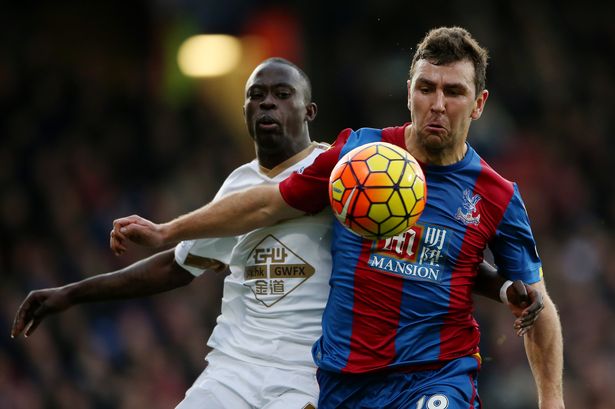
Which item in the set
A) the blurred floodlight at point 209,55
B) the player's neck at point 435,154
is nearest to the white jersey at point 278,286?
the player's neck at point 435,154

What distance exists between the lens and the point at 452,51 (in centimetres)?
505

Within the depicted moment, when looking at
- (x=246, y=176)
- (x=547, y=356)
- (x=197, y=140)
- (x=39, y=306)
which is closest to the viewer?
(x=547, y=356)

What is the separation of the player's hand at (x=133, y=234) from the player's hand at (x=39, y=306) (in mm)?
1006

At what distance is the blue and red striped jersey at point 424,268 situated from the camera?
16.3 ft

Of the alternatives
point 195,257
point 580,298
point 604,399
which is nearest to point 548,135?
point 580,298

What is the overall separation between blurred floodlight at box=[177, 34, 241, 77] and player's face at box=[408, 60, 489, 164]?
10298mm

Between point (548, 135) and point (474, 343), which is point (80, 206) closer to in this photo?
point (548, 135)

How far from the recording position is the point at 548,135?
14.2 metres

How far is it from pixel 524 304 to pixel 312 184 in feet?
3.58

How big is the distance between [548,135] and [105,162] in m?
5.57

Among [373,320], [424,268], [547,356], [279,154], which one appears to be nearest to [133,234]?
[279,154]

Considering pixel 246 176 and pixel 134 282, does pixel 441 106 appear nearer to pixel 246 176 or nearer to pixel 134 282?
pixel 246 176

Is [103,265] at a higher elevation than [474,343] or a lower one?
lower

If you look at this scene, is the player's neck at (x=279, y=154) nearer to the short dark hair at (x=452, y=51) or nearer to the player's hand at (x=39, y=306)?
the short dark hair at (x=452, y=51)
